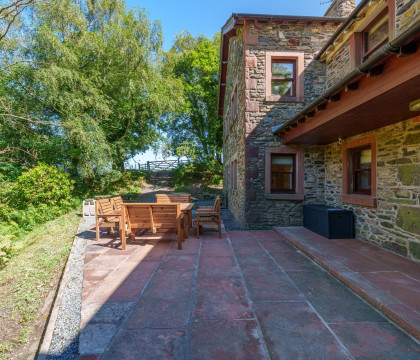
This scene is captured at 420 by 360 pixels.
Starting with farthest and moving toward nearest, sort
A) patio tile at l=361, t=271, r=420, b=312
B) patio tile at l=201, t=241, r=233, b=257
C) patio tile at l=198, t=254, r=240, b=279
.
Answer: patio tile at l=201, t=241, r=233, b=257 < patio tile at l=198, t=254, r=240, b=279 < patio tile at l=361, t=271, r=420, b=312

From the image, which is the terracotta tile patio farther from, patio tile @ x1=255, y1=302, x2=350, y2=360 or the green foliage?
the green foliage

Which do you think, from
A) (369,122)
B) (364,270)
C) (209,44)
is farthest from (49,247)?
(209,44)

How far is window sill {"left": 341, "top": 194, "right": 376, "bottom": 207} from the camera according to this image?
464cm

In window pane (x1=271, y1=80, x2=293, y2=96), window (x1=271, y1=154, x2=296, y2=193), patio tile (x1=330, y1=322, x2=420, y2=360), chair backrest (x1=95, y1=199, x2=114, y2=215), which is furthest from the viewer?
window pane (x1=271, y1=80, x2=293, y2=96)

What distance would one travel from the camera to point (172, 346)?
198cm

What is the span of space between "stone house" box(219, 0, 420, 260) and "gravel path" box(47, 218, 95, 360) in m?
4.46

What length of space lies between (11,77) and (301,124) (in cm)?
1420

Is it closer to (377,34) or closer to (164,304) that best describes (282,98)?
(377,34)

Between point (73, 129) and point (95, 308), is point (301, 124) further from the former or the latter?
point (73, 129)

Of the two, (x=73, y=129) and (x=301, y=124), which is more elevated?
(x=73, y=129)

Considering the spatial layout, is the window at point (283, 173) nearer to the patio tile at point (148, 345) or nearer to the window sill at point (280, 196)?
the window sill at point (280, 196)

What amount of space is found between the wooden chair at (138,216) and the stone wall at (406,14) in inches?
229

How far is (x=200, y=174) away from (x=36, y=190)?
1162 centimetres

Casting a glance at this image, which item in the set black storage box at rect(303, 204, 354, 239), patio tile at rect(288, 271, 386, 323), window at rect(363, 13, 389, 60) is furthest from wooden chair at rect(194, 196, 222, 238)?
window at rect(363, 13, 389, 60)
